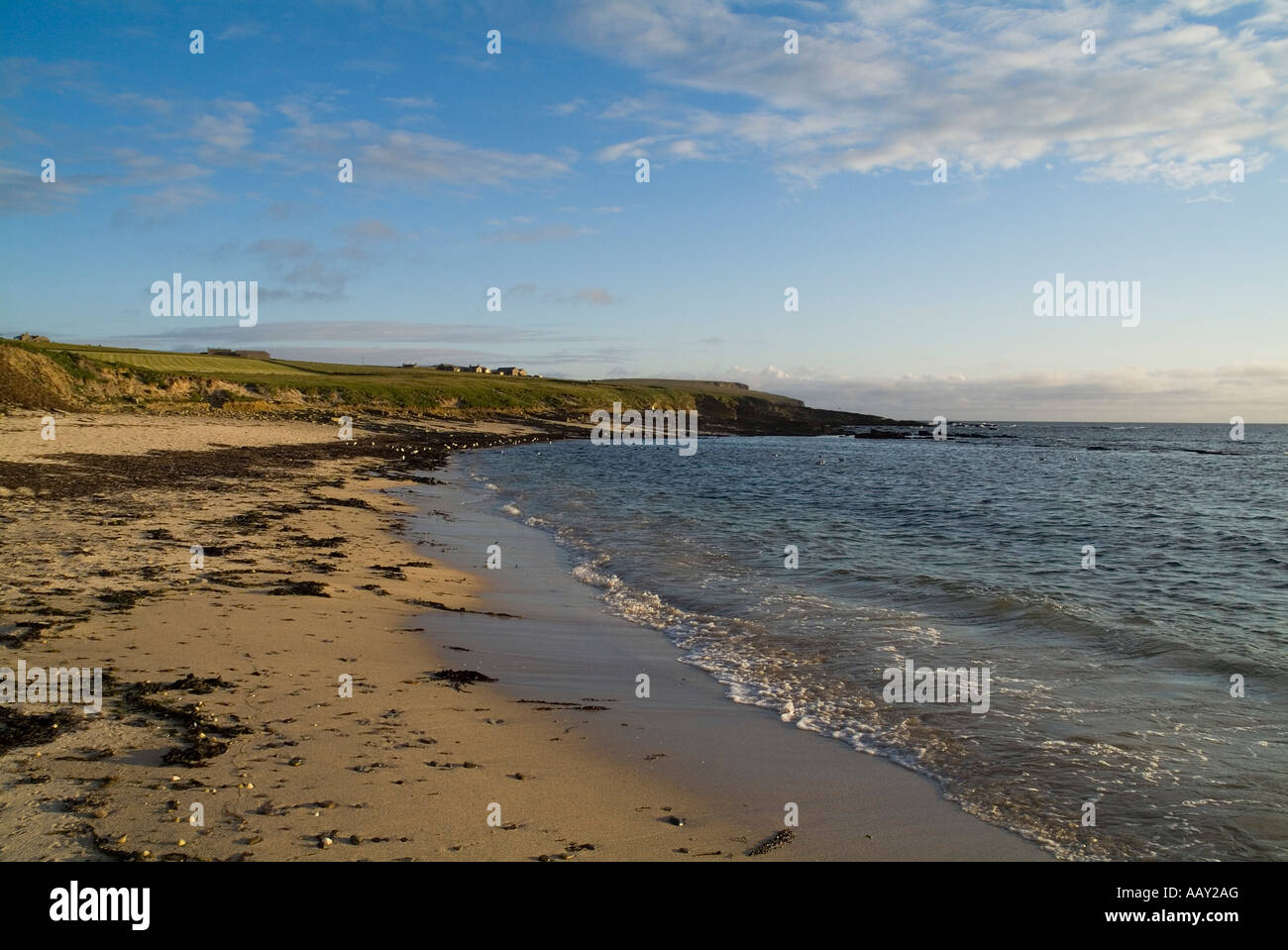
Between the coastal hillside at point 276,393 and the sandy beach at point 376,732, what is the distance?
3480cm

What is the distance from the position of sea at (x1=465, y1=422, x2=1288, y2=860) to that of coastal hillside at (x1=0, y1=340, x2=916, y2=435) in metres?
32.9

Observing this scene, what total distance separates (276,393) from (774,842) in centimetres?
7388

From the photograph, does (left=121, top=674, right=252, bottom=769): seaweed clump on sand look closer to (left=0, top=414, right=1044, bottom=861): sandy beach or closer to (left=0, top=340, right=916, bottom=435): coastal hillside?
(left=0, top=414, right=1044, bottom=861): sandy beach

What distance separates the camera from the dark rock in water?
594 centimetres

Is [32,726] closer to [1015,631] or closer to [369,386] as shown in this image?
[1015,631]

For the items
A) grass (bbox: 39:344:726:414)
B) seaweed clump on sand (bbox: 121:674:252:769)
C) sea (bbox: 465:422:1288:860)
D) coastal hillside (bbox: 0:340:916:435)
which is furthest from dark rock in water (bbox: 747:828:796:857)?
grass (bbox: 39:344:726:414)

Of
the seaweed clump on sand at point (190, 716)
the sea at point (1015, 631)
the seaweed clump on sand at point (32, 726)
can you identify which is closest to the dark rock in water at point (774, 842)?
the sea at point (1015, 631)

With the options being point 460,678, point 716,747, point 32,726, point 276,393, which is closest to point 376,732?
point 460,678

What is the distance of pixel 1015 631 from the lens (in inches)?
522

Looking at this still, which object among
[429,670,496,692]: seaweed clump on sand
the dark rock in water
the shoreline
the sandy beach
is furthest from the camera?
[429,670,496,692]: seaweed clump on sand

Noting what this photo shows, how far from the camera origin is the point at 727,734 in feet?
27.9
